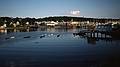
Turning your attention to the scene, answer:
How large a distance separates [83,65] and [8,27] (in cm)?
12269

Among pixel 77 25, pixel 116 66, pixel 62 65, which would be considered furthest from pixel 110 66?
pixel 77 25

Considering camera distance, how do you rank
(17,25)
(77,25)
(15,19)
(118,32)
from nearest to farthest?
(118,32), (17,25), (15,19), (77,25)

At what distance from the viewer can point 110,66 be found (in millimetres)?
20156

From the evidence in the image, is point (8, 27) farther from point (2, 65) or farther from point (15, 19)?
point (2, 65)

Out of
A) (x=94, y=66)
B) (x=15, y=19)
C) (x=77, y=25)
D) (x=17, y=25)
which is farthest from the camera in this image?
(x=77, y=25)

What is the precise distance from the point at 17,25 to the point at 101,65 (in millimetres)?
132224

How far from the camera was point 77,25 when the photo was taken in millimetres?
195750

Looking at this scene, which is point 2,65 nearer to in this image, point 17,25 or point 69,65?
point 69,65

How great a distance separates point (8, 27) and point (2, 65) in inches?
4752

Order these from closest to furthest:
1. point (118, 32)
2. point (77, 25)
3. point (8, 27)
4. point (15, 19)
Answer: point (118, 32), point (8, 27), point (15, 19), point (77, 25)

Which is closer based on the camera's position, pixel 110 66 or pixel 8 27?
pixel 110 66

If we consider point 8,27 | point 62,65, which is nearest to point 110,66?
point 62,65

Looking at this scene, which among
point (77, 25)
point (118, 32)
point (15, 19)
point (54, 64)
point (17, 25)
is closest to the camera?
point (54, 64)

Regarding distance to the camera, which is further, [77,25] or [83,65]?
[77,25]
